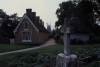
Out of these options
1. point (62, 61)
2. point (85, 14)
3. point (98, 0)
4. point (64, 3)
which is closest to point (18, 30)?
point (85, 14)

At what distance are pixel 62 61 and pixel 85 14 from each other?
9358 millimetres

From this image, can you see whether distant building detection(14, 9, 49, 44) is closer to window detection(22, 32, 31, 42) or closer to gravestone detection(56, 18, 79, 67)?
window detection(22, 32, 31, 42)

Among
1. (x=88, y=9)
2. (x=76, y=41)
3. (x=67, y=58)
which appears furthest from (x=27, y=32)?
(x=67, y=58)

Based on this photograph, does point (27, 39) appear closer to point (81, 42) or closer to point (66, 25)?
point (81, 42)

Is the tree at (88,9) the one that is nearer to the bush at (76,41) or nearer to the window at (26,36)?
the bush at (76,41)

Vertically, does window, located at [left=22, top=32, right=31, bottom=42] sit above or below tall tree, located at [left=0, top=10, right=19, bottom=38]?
below

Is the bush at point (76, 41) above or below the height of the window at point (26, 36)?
below

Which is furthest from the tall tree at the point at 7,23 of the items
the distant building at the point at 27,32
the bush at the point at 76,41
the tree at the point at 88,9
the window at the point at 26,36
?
the tree at the point at 88,9

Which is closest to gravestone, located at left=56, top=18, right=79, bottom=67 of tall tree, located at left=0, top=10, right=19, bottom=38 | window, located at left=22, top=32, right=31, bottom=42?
window, located at left=22, top=32, right=31, bottom=42

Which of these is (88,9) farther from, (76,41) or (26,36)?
(26,36)

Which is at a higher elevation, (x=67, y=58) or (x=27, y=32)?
(x=27, y=32)

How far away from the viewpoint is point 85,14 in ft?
38.2

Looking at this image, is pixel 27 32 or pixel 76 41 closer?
pixel 27 32

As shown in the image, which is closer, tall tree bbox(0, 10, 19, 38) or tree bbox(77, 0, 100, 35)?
tree bbox(77, 0, 100, 35)
